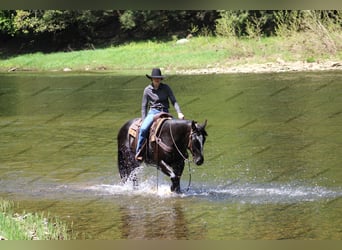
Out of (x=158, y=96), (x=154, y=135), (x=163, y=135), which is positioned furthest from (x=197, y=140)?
(x=158, y=96)

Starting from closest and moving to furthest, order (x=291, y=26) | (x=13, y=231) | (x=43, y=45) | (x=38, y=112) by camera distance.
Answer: (x=13, y=231) < (x=38, y=112) < (x=291, y=26) < (x=43, y=45)

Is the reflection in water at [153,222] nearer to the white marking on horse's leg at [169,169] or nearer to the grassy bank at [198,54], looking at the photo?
the white marking on horse's leg at [169,169]

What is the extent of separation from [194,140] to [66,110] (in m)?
15.3

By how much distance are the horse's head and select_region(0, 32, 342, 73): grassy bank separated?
1070 inches

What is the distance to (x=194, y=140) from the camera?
9.23 metres

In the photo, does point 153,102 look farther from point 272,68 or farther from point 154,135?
point 272,68

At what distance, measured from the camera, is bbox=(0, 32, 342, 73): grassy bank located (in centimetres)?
3594

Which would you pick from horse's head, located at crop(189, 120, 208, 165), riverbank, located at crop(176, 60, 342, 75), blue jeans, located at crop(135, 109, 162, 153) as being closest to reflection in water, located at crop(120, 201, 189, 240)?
horse's head, located at crop(189, 120, 208, 165)

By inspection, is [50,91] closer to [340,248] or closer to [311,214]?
[311,214]

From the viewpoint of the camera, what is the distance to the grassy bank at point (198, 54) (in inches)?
1415

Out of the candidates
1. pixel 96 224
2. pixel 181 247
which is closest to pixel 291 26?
pixel 96 224

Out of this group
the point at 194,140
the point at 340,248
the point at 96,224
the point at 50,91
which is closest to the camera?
the point at 340,248

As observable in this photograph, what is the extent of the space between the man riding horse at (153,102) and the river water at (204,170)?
89 cm

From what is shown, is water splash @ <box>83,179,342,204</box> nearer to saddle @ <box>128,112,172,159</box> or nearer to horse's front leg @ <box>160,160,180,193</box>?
horse's front leg @ <box>160,160,180,193</box>
